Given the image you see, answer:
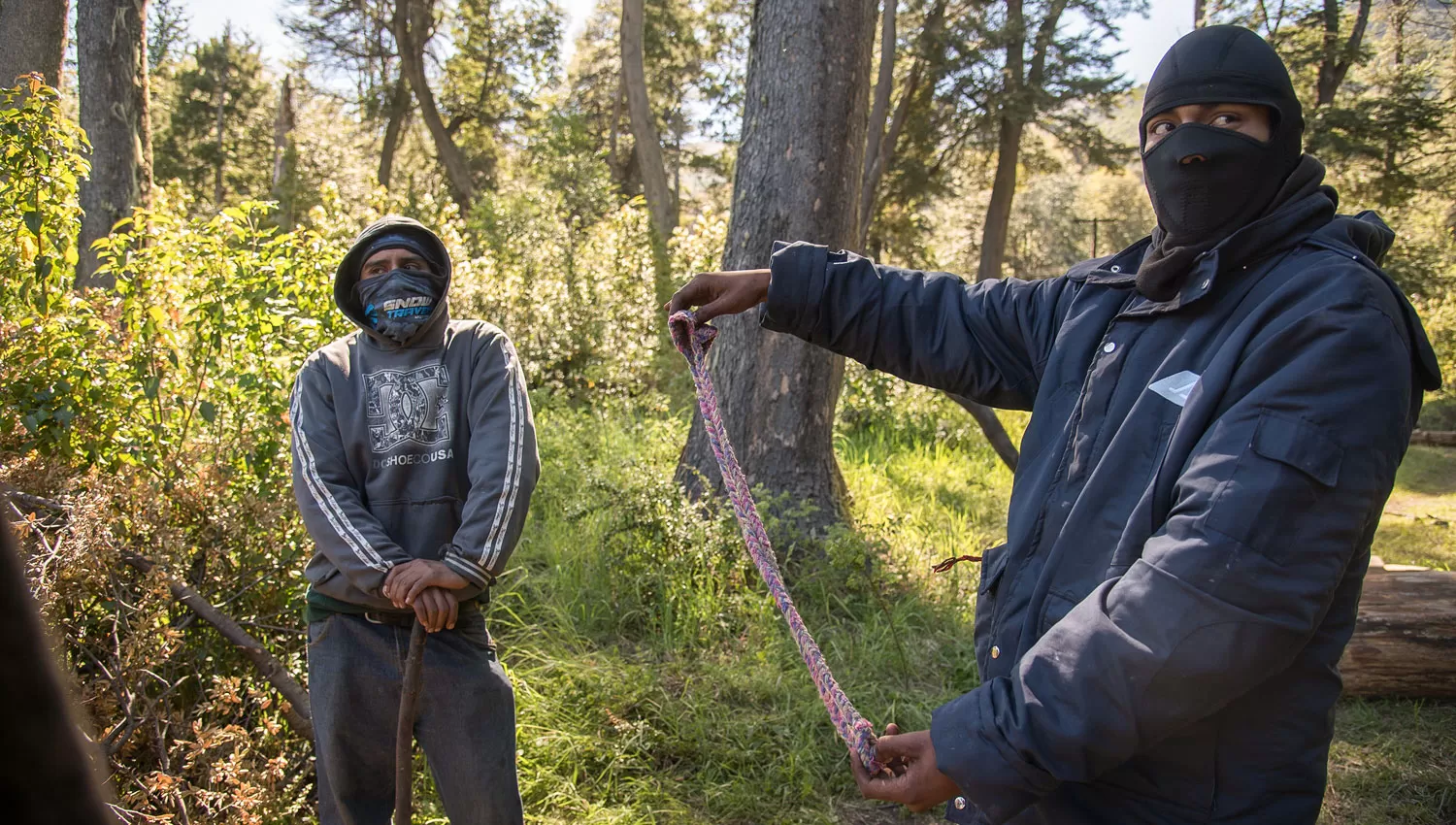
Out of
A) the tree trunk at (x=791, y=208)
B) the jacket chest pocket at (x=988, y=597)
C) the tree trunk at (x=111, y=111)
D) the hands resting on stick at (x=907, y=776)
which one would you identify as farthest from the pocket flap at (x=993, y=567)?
the tree trunk at (x=111, y=111)

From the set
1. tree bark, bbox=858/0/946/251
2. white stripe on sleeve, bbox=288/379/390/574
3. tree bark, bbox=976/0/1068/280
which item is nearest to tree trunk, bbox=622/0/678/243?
tree bark, bbox=858/0/946/251

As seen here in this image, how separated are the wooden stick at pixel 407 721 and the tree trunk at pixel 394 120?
2327 centimetres

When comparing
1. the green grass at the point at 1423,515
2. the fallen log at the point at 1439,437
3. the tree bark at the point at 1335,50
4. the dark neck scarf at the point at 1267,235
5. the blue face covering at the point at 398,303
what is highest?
the tree bark at the point at 1335,50

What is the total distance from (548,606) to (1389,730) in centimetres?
421

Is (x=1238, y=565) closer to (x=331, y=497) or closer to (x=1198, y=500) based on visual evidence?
(x=1198, y=500)

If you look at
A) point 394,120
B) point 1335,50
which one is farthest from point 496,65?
point 1335,50

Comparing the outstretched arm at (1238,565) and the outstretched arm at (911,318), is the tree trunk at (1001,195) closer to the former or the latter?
the outstretched arm at (911,318)

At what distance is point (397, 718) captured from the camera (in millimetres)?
3090

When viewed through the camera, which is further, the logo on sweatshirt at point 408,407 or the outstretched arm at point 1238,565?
the logo on sweatshirt at point 408,407

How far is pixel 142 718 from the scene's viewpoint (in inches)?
135

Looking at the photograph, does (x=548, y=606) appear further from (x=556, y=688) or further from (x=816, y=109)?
(x=816, y=109)

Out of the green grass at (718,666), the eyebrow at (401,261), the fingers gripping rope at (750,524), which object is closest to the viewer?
the fingers gripping rope at (750,524)

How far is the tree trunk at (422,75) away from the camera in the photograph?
72.9ft

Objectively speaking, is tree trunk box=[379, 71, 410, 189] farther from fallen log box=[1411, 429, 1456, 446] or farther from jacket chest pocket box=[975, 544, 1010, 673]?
jacket chest pocket box=[975, 544, 1010, 673]
